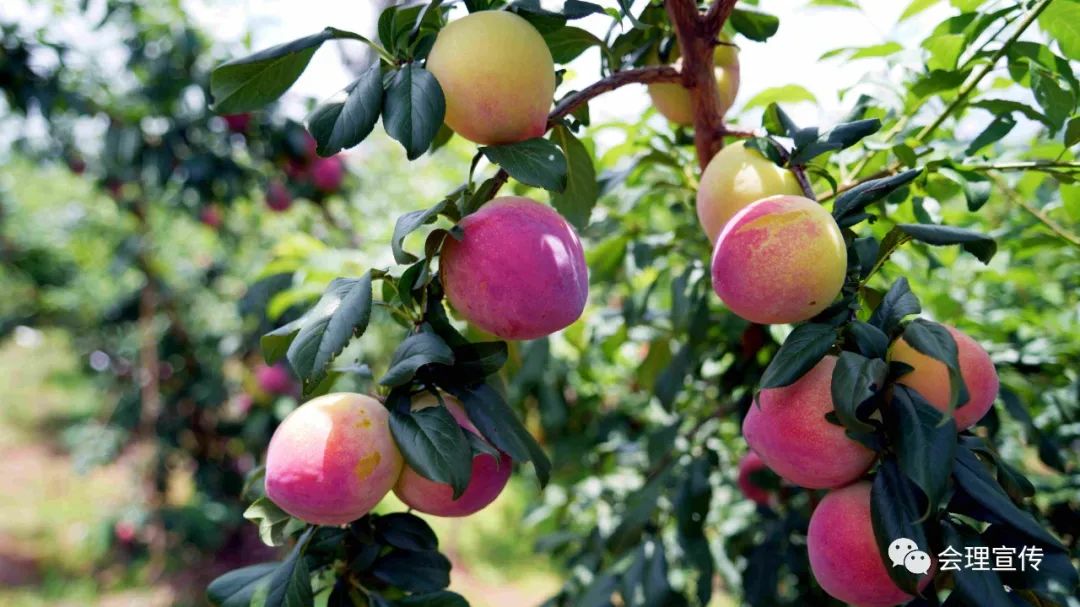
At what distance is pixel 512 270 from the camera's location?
616mm

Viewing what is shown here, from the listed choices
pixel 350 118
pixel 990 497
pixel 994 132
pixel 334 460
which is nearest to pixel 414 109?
pixel 350 118

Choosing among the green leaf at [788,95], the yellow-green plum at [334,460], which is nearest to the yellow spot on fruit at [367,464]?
the yellow-green plum at [334,460]

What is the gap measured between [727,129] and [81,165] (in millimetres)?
2904

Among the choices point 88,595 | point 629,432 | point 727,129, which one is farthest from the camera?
point 88,595

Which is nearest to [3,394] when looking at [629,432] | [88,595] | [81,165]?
[88,595]

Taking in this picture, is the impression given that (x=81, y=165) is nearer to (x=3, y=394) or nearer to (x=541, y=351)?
(x=541, y=351)

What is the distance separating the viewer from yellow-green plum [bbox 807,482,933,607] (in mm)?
579

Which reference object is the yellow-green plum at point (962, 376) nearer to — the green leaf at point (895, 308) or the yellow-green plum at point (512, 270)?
the green leaf at point (895, 308)

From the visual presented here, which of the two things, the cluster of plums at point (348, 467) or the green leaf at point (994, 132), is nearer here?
the cluster of plums at point (348, 467)

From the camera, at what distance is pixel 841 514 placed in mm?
595

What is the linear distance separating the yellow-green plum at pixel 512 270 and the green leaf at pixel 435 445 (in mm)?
92

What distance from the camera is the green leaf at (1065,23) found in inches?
29.0

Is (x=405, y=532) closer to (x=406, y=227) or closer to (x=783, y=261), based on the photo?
(x=406, y=227)

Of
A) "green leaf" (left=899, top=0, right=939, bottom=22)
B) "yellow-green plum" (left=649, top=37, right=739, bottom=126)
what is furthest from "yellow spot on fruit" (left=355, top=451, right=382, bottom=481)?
"green leaf" (left=899, top=0, right=939, bottom=22)
